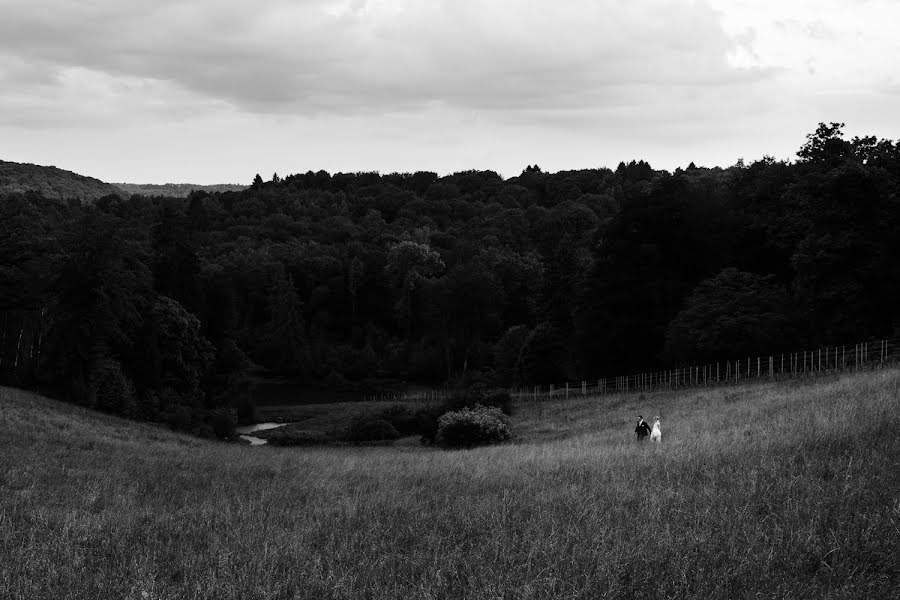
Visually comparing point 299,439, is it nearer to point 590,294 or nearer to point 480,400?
point 480,400

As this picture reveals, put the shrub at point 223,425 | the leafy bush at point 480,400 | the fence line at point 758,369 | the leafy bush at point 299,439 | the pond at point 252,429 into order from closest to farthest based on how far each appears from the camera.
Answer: the fence line at point 758,369 < the leafy bush at point 480,400 < the leafy bush at point 299,439 < the shrub at point 223,425 < the pond at point 252,429

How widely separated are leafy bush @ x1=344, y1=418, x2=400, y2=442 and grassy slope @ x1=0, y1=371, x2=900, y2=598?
30339mm

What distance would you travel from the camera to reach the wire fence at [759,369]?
37750 millimetres

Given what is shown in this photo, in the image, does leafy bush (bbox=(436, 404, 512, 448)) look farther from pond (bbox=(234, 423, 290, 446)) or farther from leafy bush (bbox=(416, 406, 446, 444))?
pond (bbox=(234, 423, 290, 446))

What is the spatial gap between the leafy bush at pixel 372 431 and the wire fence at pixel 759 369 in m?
14.6

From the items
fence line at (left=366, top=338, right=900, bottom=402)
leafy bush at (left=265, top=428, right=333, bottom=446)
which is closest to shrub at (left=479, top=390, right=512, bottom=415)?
fence line at (left=366, top=338, right=900, bottom=402)

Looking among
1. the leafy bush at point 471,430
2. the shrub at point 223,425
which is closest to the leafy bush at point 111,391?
the shrub at point 223,425

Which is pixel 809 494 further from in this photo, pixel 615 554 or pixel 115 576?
pixel 115 576

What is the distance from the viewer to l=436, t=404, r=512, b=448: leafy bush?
3769cm

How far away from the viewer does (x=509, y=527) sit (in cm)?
903

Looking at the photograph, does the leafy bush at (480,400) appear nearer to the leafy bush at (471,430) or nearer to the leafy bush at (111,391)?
the leafy bush at (471,430)

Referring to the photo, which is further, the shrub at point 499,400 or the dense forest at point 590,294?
the shrub at point 499,400

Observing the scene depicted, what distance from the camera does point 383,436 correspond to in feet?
157

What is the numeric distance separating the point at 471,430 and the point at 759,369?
56.1ft
